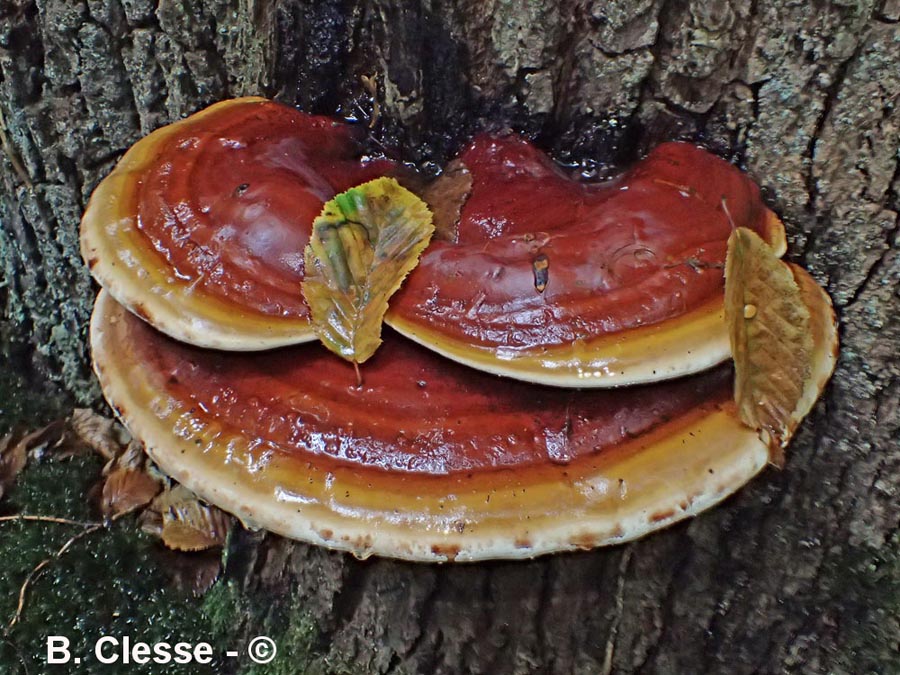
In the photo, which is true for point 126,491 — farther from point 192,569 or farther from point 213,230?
point 213,230

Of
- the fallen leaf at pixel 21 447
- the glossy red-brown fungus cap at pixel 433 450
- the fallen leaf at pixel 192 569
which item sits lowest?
the fallen leaf at pixel 192 569

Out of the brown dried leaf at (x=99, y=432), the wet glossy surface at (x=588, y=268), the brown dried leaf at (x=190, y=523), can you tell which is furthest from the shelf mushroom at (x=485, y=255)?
the brown dried leaf at (x=99, y=432)

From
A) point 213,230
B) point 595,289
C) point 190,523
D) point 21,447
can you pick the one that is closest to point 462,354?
point 595,289

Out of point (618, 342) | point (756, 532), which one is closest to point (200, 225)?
point (618, 342)

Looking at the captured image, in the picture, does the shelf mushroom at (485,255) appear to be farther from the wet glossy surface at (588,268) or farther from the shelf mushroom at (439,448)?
the shelf mushroom at (439,448)

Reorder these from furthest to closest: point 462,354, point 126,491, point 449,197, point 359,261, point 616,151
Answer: point 126,491 < point 616,151 < point 449,197 < point 359,261 < point 462,354

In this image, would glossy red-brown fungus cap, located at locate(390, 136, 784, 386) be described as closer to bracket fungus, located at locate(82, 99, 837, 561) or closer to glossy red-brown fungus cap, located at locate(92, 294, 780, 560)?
bracket fungus, located at locate(82, 99, 837, 561)

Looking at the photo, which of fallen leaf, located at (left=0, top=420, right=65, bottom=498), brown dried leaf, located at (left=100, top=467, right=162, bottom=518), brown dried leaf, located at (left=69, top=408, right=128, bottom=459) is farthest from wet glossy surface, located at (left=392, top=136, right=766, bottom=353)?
fallen leaf, located at (left=0, top=420, right=65, bottom=498)
